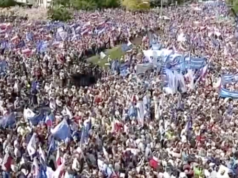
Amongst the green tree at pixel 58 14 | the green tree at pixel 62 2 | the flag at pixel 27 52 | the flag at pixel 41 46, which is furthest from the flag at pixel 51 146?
the green tree at pixel 62 2

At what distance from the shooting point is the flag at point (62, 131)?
18.2 m

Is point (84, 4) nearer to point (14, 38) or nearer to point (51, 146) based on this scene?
point (14, 38)

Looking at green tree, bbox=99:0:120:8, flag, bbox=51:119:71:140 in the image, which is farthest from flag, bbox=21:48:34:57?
green tree, bbox=99:0:120:8

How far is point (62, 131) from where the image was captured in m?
18.4

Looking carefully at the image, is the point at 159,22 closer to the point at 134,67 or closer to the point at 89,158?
the point at 134,67

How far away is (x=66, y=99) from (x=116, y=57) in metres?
11.5

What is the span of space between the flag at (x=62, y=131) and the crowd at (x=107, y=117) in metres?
0.03

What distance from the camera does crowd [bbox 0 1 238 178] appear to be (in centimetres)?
1606

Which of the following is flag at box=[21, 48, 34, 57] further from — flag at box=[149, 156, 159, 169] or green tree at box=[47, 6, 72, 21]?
green tree at box=[47, 6, 72, 21]

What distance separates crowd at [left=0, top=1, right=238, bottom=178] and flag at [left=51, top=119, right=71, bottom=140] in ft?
0.09

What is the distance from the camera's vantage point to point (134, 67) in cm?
2908

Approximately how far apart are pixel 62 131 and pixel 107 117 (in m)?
2.59

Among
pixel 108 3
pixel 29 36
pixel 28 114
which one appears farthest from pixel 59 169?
pixel 108 3

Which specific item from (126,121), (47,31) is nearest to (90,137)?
(126,121)
